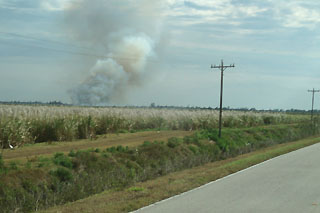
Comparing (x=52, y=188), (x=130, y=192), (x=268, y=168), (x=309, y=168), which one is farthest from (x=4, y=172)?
(x=309, y=168)

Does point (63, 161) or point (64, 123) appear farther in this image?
point (64, 123)

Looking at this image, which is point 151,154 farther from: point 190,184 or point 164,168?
point 190,184

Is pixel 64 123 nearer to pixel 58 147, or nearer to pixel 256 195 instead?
pixel 58 147

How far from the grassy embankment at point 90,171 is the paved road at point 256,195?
265cm

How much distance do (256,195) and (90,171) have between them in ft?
23.4

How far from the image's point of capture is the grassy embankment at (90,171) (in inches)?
481

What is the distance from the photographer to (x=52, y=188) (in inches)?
531

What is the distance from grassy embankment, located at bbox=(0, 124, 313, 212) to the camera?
12221 mm

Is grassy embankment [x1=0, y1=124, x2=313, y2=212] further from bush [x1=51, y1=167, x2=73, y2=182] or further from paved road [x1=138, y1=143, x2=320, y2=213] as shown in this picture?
paved road [x1=138, y1=143, x2=320, y2=213]

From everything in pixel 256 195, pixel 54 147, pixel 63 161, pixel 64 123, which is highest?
pixel 64 123

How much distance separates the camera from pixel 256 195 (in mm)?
11070

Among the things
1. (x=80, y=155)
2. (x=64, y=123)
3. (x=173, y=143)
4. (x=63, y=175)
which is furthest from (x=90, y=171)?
(x=173, y=143)

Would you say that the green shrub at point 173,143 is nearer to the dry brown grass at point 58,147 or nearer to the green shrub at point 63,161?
the dry brown grass at point 58,147

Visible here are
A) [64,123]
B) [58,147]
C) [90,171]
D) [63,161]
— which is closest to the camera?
[63,161]
